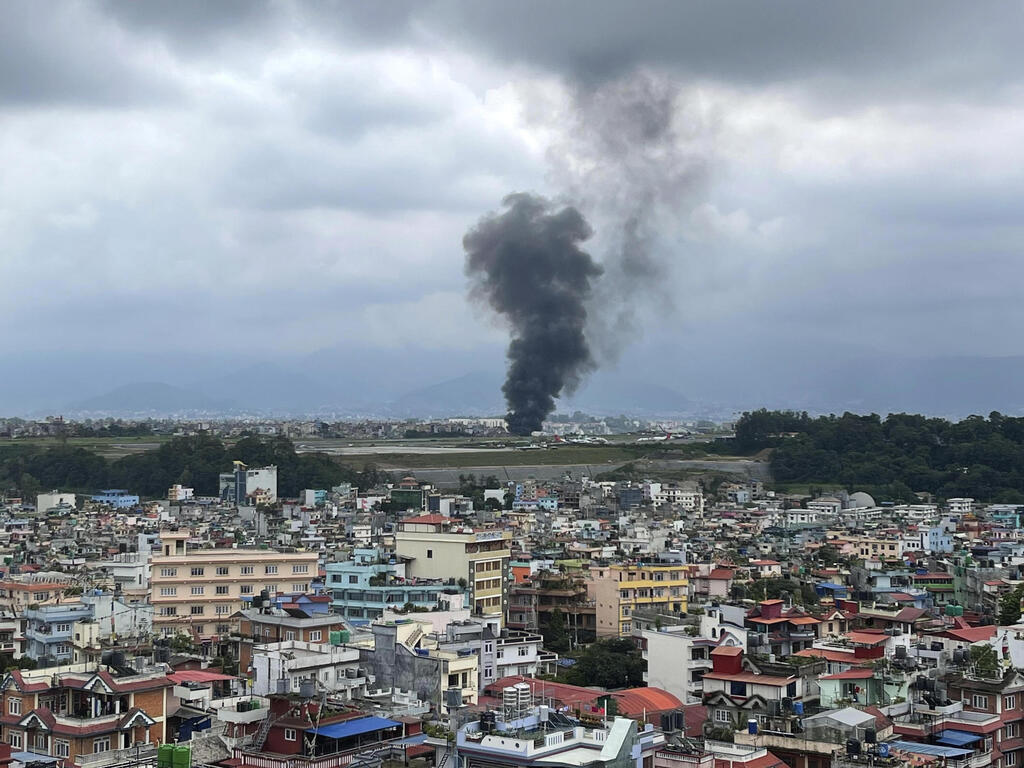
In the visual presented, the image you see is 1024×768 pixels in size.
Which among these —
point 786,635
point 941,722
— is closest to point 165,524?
point 786,635

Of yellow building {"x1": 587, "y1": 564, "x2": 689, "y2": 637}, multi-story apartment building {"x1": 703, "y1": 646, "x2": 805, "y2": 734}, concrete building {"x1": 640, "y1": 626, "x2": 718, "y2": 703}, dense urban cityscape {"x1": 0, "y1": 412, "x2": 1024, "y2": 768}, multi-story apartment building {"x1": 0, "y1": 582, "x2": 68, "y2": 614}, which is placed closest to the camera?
dense urban cityscape {"x1": 0, "y1": 412, "x2": 1024, "y2": 768}

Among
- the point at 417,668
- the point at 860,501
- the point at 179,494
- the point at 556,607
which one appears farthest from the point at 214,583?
the point at 860,501

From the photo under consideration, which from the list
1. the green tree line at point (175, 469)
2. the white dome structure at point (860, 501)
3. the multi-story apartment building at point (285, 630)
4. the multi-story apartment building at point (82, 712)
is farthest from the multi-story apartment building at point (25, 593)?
the white dome structure at point (860, 501)

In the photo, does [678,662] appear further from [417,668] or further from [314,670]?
[314,670]

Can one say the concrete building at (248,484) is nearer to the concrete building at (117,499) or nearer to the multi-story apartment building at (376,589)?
the concrete building at (117,499)

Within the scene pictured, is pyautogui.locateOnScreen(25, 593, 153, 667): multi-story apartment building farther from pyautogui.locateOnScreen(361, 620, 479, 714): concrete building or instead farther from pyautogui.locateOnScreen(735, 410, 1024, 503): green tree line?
pyautogui.locateOnScreen(735, 410, 1024, 503): green tree line

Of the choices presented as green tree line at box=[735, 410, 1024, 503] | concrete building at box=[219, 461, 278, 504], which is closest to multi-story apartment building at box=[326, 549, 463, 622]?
concrete building at box=[219, 461, 278, 504]
